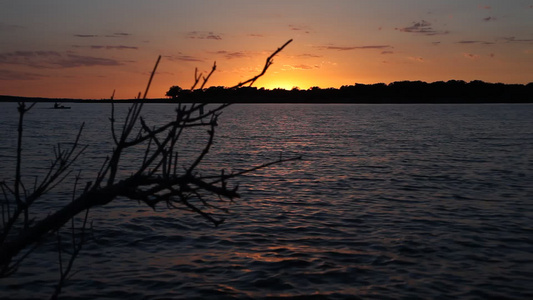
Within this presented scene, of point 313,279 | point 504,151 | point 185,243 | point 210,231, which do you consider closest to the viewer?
point 313,279

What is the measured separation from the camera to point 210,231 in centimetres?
1359

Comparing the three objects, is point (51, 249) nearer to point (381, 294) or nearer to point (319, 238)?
point (319, 238)

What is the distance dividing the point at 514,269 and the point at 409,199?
801 centimetres

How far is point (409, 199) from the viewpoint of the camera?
718 inches

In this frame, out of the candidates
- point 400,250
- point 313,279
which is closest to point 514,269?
point 400,250

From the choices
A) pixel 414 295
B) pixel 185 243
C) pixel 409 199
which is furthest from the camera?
pixel 409 199

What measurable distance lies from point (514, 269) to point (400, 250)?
2.43 meters

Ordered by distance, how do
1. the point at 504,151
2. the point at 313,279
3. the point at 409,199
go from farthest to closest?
the point at 504,151
the point at 409,199
the point at 313,279

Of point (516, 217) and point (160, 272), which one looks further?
point (516, 217)

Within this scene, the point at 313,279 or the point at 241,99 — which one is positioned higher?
the point at 241,99

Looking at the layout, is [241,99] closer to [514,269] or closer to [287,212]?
[514,269]

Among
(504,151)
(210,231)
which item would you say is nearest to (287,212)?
(210,231)

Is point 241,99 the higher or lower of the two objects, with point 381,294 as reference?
higher

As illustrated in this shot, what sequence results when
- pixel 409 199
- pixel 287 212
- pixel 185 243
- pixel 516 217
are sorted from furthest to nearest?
pixel 409 199 → pixel 287 212 → pixel 516 217 → pixel 185 243
